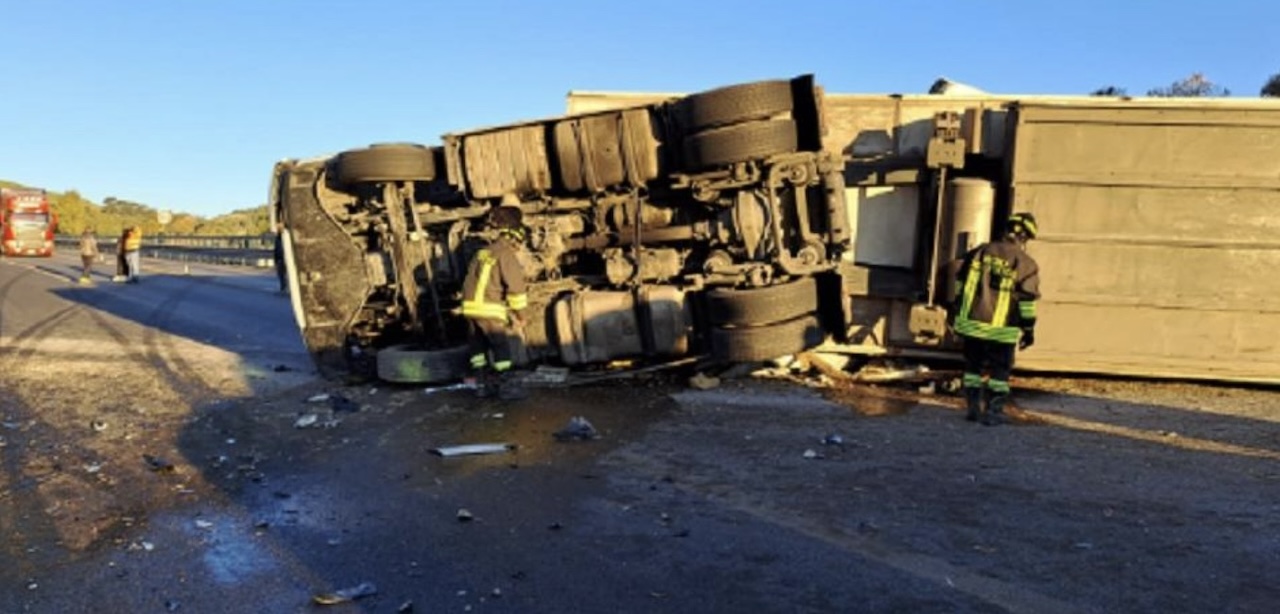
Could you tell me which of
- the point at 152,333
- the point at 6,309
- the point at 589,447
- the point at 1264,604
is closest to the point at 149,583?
the point at 589,447

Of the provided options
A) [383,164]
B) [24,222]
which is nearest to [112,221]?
[24,222]

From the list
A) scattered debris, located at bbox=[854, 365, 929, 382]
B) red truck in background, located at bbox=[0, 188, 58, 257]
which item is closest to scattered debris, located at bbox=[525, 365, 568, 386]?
scattered debris, located at bbox=[854, 365, 929, 382]

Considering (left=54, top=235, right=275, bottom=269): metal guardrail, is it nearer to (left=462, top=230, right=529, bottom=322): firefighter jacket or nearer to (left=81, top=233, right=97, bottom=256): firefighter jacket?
(left=81, top=233, right=97, bottom=256): firefighter jacket

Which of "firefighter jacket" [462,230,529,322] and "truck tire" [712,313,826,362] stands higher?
"firefighter jacket" [462,230,529,322]

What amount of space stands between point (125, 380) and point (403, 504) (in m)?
4.86

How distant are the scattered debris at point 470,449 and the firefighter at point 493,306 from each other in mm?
1446

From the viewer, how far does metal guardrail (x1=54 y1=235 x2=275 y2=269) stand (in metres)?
28.2

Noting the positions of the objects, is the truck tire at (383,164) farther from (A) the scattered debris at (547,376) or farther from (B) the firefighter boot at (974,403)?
(B) the firefighter boot at (974,403)

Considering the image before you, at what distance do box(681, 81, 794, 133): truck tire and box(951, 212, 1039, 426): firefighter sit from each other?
187cm

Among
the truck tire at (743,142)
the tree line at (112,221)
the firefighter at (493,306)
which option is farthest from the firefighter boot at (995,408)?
the tree line at (112,221)

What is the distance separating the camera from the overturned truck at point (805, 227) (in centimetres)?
672

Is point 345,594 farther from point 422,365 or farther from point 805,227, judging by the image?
point 805,227

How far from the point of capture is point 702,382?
23.0 ft

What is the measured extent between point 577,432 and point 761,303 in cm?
182
